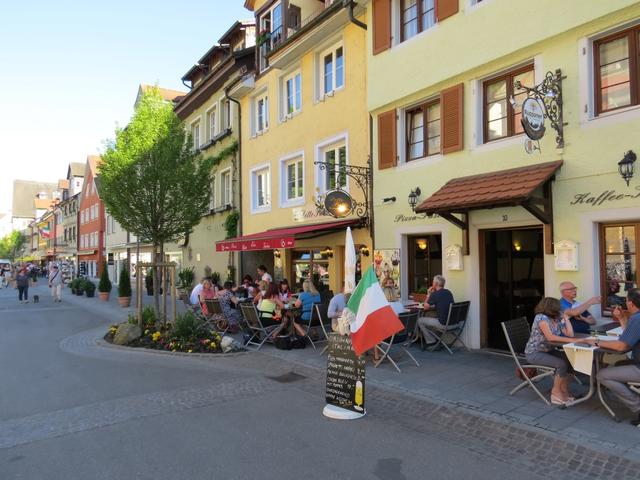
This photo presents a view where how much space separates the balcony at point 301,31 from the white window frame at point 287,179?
2.72 m

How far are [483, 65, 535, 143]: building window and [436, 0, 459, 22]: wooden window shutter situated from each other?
1528mm

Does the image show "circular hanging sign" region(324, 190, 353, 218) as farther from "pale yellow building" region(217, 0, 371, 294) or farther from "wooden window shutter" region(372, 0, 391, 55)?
"wooden window shutter" region(372, 0, 391, 55)

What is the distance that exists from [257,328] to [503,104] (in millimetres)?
6174

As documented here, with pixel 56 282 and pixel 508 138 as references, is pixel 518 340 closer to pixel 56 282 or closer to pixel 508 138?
pixel 508 138

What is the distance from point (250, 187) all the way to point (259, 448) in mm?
13069

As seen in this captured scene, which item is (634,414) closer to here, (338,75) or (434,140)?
(434,140)

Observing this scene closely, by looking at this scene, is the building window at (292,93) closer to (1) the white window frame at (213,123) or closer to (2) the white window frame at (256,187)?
(2) the white window frame at (256,187)

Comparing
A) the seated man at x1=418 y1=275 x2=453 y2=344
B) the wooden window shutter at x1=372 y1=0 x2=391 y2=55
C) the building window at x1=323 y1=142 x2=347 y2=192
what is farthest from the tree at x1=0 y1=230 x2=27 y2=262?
the seated man at x1=418 y1=275 x2=453 y2=344

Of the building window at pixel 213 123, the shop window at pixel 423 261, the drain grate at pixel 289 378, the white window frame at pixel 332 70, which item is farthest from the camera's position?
the building window at pixel 213 123

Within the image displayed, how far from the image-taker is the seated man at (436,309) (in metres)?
8.39

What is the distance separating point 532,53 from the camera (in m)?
7.99

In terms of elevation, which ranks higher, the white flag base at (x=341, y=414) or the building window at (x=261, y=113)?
the building window at (x=261, y=113)

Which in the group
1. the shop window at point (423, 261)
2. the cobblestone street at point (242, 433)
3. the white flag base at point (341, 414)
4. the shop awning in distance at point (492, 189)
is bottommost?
the cobblestone street at point (242, 433)

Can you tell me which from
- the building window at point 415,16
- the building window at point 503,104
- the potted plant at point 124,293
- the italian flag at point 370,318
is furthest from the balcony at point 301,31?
the potted plant at point 124,293
